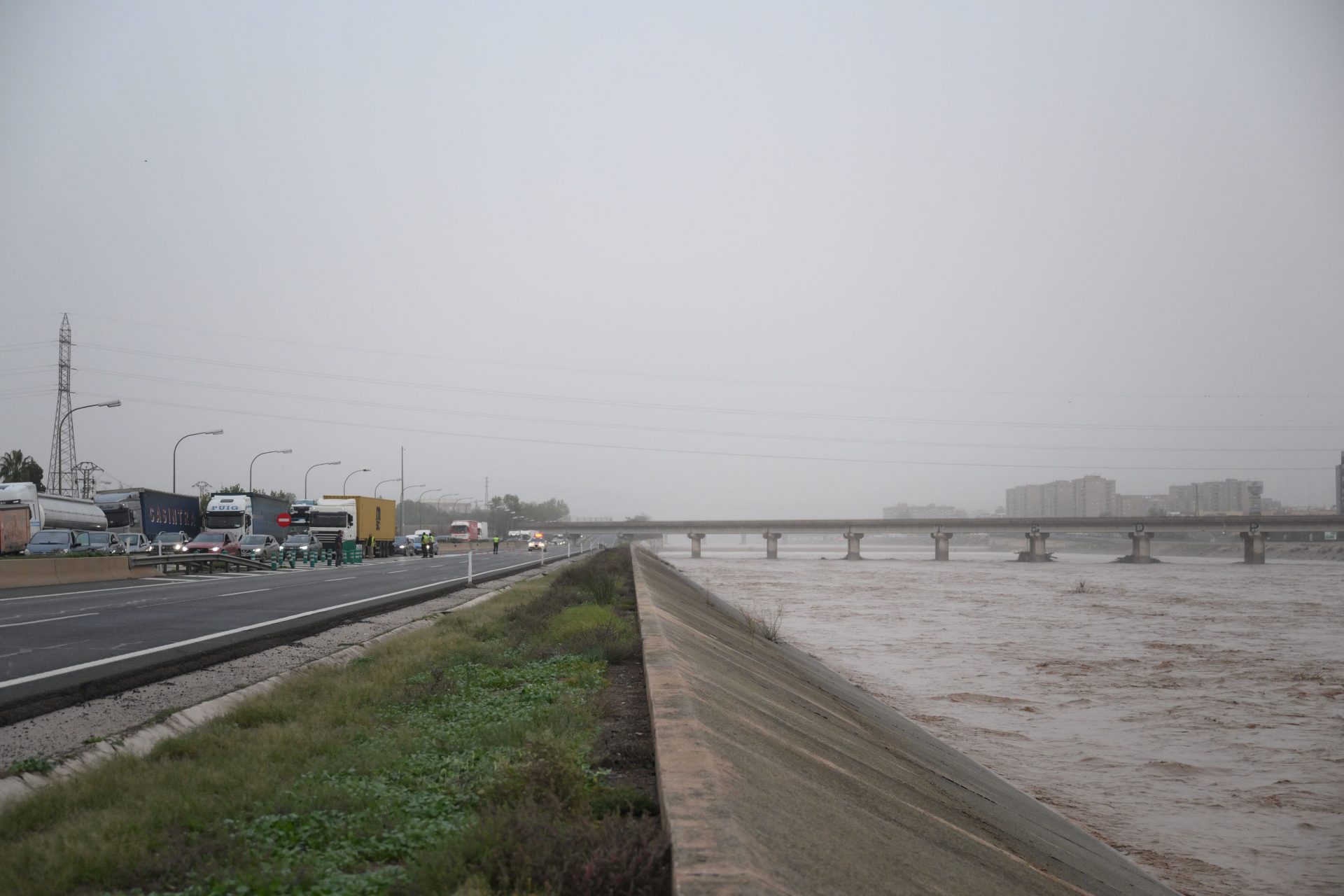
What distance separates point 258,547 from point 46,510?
29.5ft

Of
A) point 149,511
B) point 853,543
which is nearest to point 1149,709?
point 149,511

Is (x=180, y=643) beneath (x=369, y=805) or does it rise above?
beneath

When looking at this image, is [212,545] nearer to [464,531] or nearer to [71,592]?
[71,592]

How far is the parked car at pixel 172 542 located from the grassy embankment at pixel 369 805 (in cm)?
3913

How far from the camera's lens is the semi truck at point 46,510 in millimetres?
40406

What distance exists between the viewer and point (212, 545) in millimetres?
42531

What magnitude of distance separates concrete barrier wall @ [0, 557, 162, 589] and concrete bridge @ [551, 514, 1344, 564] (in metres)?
108

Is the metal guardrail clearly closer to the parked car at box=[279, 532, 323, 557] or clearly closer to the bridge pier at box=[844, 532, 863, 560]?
the parked car at box=[279, 532, 323, 557]

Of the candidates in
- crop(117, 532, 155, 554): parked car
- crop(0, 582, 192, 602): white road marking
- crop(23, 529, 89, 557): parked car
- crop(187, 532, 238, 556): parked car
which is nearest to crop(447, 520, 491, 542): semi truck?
crop(117, 532, 155, 554): parked car

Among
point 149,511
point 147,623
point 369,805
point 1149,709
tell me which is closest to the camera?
point 369,805

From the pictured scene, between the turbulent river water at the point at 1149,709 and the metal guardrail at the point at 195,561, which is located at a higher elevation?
the metal guardrail at the point at 195,561

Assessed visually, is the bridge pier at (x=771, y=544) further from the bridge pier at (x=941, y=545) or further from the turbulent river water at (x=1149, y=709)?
the turbulent river water at (x=1149, y=709)

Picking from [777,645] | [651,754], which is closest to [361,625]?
[777,645]

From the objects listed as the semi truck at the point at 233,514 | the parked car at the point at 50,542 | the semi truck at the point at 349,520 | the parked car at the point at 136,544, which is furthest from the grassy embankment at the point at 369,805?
the semi truck at the point at 349,520
